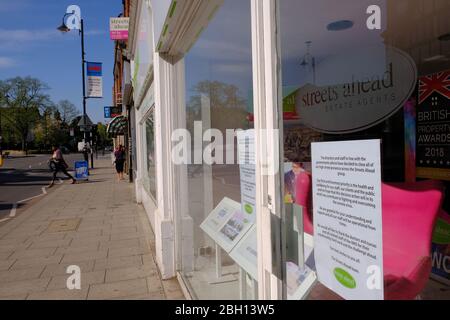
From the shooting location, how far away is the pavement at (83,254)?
439 cm

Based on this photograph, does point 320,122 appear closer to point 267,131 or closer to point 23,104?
point 267,131

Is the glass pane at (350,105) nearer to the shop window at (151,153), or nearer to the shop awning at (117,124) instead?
the shop window at (151,153)

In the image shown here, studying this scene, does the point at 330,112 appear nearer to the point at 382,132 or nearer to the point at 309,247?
the point at 382,132

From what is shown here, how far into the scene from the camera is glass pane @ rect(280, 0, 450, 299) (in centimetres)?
171

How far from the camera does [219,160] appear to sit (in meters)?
3.29

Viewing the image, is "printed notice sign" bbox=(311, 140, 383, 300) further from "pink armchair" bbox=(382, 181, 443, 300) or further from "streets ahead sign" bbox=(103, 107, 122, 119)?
"streets ahead sign" bbox=(103, 107, 122, 119)

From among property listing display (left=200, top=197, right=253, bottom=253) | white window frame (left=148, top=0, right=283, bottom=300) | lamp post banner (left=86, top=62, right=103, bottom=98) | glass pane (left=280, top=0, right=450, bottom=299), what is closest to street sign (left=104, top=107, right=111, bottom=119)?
lamp post banner (left=86, top=62, right=103, bottom=98)

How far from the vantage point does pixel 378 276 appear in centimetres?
150

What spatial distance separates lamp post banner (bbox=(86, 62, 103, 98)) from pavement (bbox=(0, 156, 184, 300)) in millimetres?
10559

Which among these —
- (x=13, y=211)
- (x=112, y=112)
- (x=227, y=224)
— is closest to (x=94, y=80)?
(x=112, y=112)

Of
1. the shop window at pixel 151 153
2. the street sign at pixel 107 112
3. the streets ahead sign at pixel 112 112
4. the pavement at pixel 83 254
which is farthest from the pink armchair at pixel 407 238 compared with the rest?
the street sign at pixel 107 112
